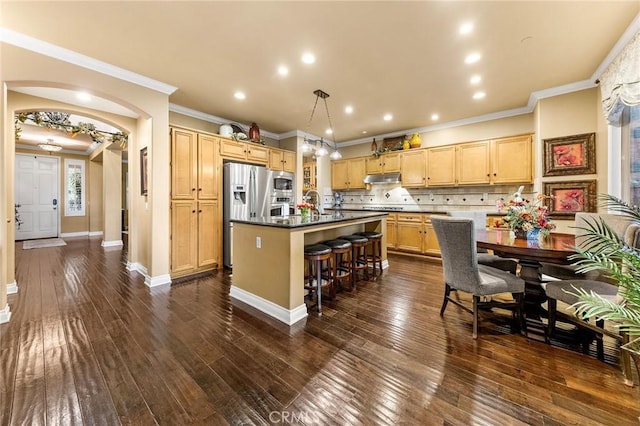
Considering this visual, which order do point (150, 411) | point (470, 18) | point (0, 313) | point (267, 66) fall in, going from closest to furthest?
point (150, 411) < point (470, 18) < point (0, 313) < point (267, 66)

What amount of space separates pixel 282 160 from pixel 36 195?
748 centimetres

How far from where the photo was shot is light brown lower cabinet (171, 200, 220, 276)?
3.77 meters

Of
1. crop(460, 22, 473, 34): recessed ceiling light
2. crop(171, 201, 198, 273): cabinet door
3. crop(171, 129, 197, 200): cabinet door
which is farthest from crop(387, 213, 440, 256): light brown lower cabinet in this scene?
crop(171, 129, 197, 200): cabinet door

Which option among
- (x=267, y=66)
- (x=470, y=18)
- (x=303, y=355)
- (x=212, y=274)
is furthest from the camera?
(x=212, y=274)

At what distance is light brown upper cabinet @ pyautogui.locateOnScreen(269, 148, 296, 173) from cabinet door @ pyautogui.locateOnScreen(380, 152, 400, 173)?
2.12 metres

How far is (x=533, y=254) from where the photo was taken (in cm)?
202

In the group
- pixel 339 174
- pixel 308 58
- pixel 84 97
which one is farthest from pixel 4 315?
pixel 339 174

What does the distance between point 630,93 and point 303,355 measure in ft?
12.6

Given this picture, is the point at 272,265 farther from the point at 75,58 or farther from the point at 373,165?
the point at 373,165

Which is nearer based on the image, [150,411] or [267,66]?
[150,411]

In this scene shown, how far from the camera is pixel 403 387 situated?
1588mm

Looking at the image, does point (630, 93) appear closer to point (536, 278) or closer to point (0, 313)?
A: point (536, 278)

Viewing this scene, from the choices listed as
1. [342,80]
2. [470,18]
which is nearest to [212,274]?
[342,80]

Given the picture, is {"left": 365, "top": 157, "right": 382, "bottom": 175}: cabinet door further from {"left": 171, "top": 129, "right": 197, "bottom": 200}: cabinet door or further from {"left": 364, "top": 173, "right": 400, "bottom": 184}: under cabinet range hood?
{"left": 171, "top": 129, "right": 197, "bottom": 200}: cabinet door
